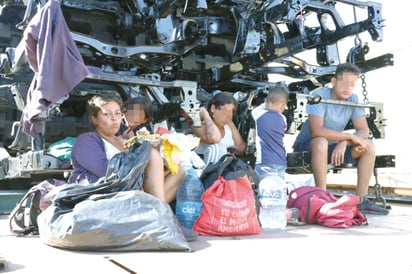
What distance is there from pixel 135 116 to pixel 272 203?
1294 mm

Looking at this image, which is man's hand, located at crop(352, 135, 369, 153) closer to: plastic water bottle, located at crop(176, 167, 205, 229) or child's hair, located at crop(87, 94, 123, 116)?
plastic water bottle, located at crop(176, 167, 205, 229)

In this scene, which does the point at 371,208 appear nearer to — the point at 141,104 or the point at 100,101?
the point at 141,104

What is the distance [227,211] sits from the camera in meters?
2.97

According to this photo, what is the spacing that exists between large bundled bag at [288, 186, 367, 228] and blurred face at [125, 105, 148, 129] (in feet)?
4.43

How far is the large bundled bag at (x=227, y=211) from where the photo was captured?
9.72 feet

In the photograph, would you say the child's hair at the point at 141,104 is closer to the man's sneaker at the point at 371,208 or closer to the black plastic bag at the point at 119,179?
the black plastic bag at the point at 119,179

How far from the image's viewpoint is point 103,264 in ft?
6.81

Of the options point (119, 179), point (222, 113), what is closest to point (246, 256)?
point (119, 179)

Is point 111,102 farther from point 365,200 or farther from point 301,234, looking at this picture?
point 365,200

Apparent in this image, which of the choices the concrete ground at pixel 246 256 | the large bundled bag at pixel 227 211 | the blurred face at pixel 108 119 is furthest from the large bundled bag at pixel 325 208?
the blurred face at pixel 108 119

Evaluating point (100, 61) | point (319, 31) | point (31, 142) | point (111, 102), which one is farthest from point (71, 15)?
point (319, 31)

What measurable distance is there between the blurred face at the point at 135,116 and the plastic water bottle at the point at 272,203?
1100 millimetres

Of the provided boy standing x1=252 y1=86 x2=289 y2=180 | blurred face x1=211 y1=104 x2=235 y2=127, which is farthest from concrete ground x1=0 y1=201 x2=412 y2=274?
blurred face x1=211 y1=104 x2=235 y2=127

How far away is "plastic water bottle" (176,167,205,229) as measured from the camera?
10.4 ft
